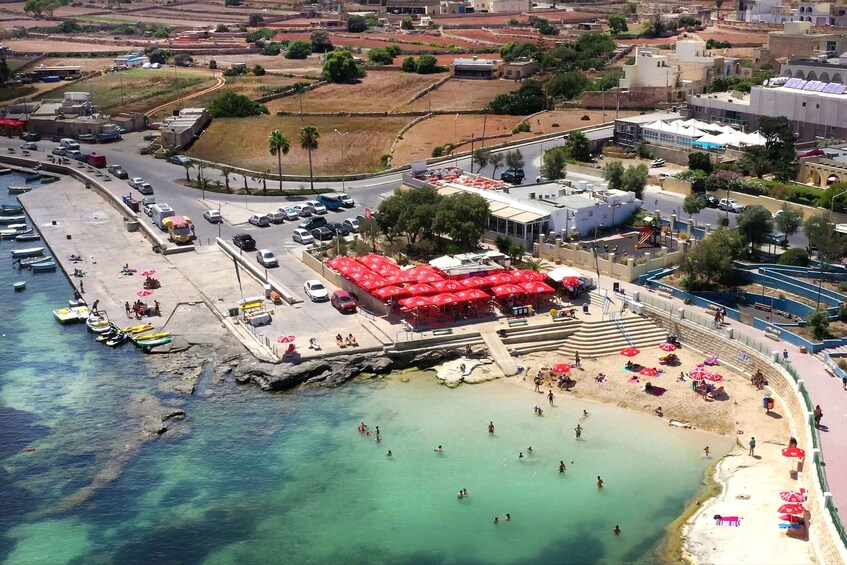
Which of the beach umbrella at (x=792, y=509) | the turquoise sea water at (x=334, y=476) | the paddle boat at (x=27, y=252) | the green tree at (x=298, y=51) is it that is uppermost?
the green tree at (x=298, y=51)

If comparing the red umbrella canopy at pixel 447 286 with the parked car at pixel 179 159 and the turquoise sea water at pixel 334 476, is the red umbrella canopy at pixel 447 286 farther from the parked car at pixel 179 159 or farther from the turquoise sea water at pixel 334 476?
the parked car at pixel 179 159

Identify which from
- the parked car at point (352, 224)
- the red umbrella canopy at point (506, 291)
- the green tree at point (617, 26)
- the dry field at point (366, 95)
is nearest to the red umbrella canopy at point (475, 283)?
the red umbrella canopy at point (506, 291)

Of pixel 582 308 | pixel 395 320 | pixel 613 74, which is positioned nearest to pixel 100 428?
pixel 395 320

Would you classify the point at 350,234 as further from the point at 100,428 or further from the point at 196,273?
the point at 100,428

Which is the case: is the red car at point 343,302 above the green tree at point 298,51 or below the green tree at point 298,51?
below

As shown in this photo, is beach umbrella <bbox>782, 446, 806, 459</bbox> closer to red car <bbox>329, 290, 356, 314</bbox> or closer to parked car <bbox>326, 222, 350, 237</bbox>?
red car <bbox>329, 290, 356, 314</bbox>
